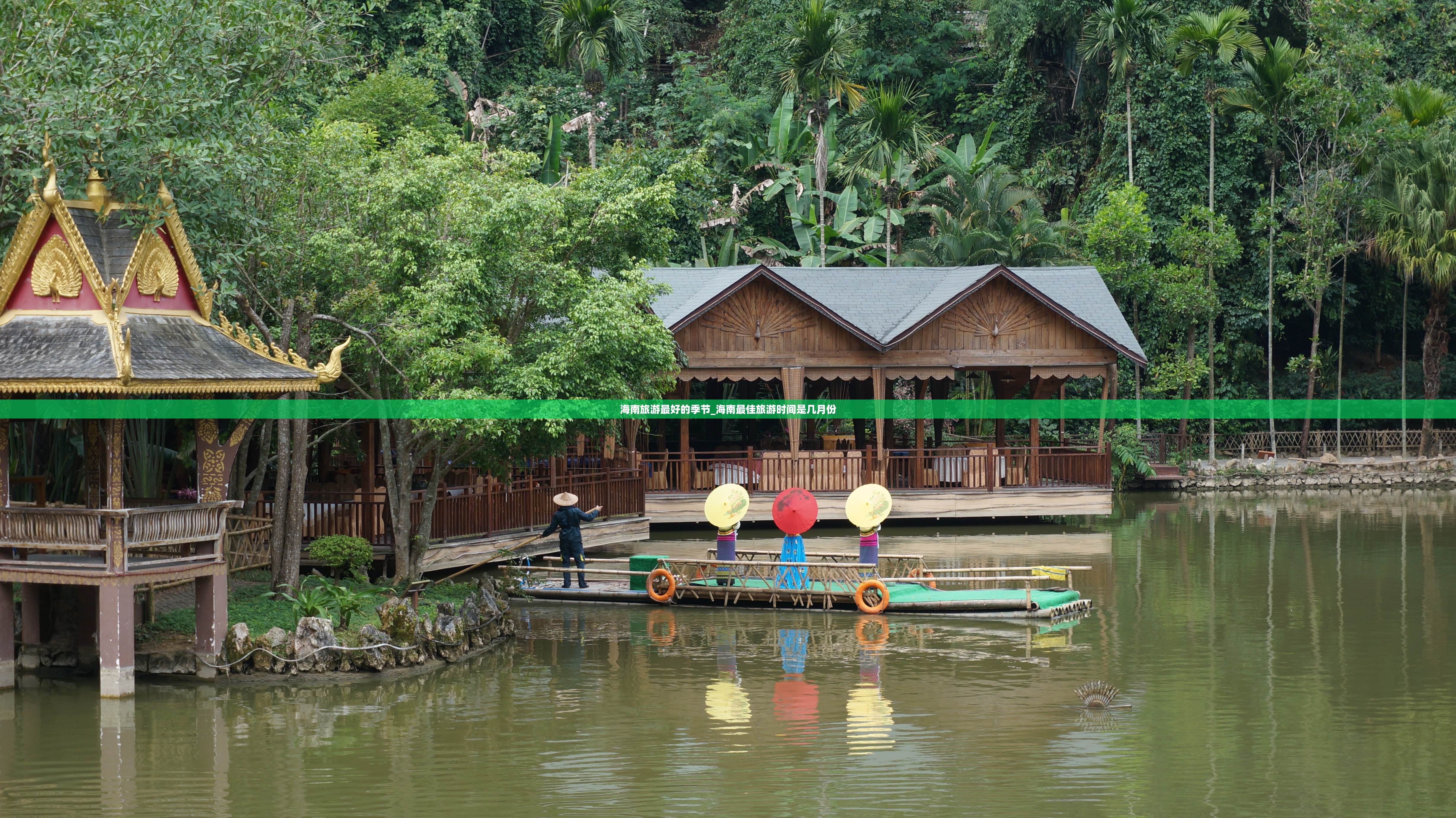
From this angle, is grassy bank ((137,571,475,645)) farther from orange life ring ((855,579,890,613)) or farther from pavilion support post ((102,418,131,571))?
orange life ring ((855,579,890,613))

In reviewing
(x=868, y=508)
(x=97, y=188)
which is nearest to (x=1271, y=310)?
(x=868, y=508)

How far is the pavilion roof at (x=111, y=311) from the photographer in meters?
15.0

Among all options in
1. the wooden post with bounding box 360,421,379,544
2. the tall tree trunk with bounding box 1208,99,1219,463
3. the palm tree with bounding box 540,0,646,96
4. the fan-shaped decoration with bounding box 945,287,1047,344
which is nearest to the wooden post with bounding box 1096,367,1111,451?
the fan-shaped decoration with bounding box 945,287,1047,344

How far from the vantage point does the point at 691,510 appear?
30.0m

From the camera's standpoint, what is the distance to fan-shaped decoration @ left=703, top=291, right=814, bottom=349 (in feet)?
99.5

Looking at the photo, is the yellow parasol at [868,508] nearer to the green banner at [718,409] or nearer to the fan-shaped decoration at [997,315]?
the green banner at [718,409]

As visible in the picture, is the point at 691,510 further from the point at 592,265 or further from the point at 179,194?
Result: the point at 179,194

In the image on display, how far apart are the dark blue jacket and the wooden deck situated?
7856 mm

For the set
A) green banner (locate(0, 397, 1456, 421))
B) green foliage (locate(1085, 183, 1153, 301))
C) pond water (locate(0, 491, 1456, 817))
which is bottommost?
pond water (locate(0, 491, 1456, 817))

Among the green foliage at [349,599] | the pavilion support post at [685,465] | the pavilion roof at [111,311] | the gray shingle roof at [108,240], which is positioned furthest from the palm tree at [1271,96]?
the gray shingle roof at [108,240]

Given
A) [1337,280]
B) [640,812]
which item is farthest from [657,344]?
[1337,280]

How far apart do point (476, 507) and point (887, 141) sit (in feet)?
73.5

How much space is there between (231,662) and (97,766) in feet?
9.51

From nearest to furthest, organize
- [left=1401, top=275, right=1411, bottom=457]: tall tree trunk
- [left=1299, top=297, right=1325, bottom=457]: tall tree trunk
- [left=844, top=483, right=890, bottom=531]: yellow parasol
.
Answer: [left=844, top=483, right=890, bottom=531]: yellow parasol → [left=1401, top=275, right=1411, bottom=457]: tall tree trunk → [left=1299, top=297, right=1325, bottom=457]: tall tree trunk
